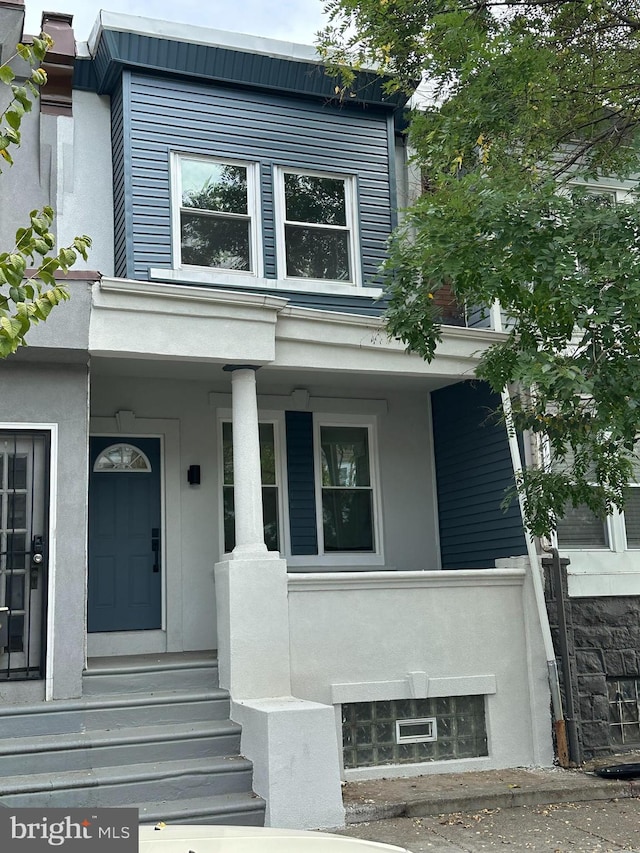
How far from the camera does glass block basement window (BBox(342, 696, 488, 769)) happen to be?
8.78m

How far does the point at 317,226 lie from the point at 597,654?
19.1ft

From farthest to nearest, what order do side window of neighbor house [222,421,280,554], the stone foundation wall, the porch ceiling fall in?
side window of neighbor house [222,421,280,554]
the stone foundation wall
the porch ceiling

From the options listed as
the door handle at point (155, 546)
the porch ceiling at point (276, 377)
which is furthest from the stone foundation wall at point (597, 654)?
the door handle at point (155, 546)

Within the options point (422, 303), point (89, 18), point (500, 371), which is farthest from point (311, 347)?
point (89, 18)

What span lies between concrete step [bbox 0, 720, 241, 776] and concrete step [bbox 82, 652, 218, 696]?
50cm

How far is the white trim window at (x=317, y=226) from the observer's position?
36.0 ft

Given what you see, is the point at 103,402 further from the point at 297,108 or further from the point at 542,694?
the point at 542,694

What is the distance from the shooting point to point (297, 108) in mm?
11195

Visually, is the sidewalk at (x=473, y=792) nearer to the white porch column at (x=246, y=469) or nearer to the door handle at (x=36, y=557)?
the white porch column at (x=246, y=469)

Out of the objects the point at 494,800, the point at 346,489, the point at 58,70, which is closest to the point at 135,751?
the point at 494,800

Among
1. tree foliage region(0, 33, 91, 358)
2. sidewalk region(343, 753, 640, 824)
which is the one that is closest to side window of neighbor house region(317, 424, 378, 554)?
sidewalk region(343, 753, 640, 824)

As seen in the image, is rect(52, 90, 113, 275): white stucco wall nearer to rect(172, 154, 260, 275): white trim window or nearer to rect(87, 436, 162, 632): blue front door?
rect(172, 154, 260, 275): white trim window

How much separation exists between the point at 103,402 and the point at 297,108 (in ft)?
14.0

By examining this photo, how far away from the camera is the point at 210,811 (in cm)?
697
